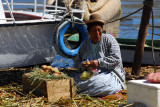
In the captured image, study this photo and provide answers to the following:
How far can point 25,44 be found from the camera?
7.12 m

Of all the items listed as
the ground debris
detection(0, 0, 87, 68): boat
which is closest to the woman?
the ground debris

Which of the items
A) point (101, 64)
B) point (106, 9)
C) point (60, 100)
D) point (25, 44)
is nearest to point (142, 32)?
point (101, 64)

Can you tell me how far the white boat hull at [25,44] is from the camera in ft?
22.6

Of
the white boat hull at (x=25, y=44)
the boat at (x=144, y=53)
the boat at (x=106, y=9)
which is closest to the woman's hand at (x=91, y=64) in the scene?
the white boat hull at (x=25, y=44)

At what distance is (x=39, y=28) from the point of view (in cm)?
719

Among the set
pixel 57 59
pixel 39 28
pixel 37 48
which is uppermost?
pixel 39 28

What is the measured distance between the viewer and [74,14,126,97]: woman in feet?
15.4

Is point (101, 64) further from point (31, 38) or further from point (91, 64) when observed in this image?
point (31, 38)

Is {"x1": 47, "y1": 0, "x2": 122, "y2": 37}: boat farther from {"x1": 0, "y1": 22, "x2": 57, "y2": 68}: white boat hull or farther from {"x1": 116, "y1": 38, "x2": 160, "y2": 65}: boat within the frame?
{"x1": 0, "y1": 22, "x2": 57, "y2": 68}: white boat hull

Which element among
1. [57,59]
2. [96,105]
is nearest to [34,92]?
[96,105]

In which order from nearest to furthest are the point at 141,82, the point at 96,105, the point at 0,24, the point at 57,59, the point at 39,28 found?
the point at 141,82, the point at 96,105, the point at 0,24, the point at 39,28, the point at 57,59

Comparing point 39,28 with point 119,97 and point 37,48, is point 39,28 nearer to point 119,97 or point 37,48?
point 37,48

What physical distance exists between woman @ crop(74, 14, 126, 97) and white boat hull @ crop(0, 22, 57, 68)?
2.51 m

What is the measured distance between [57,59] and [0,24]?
8.84ft
